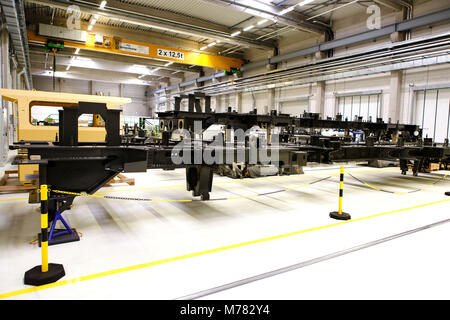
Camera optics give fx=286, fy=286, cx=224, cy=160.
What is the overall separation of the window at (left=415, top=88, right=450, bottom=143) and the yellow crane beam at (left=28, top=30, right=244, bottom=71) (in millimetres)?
10438

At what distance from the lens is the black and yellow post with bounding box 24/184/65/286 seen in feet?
7.87

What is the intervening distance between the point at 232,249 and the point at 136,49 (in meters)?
12.8

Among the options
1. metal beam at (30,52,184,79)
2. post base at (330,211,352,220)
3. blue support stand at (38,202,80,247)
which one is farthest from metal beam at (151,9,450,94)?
blue support stand at (38,202,80,247)

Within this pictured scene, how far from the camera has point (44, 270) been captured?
8.25ft

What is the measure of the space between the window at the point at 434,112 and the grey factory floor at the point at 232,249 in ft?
21.0

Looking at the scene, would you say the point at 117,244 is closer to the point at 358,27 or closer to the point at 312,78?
the point at 312,78

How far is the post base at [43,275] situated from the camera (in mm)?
2391

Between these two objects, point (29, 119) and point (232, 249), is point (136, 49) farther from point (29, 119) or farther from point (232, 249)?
point (232, 249)

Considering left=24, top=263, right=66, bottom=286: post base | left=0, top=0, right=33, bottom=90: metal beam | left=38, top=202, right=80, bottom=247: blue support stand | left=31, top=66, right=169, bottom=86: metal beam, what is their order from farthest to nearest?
left=31, top=66, right=169, bottom=86: metal beam → left=0, top=0, right=33, bottom=90: metal beam → left=38, top=202, right=80, bottom=247: blue support stand → left=24, top=263, right=66, bottom=286: post base

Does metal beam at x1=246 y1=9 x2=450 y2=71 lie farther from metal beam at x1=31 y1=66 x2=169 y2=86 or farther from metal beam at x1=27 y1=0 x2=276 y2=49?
metal beam at x1=31 y1=66 x2=169 y2=86

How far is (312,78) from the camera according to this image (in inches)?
534

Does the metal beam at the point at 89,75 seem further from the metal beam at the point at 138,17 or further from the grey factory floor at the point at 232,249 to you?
the grey factory floor at the point at 232,249

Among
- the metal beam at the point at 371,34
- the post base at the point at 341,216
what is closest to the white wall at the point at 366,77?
the metal beam at the point at 371,34
